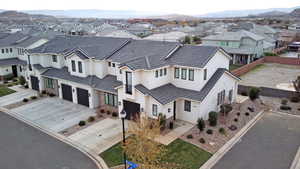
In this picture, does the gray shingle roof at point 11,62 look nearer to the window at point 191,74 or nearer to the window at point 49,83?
the window at point 49,83

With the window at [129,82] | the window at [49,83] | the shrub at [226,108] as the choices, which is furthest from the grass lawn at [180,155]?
the window at [49,83]

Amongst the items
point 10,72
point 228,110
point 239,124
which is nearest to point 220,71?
point 228,110

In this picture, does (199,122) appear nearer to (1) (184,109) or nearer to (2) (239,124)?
(1) (184,109)

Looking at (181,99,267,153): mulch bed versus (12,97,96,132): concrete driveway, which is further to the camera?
(12,97,96,132): concrete driveway

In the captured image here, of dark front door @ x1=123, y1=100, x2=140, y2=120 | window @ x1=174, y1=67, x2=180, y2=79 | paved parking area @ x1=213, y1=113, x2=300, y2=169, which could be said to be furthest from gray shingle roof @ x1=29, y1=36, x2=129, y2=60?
paved parking area @ x1=213, y1=113, x2=300, y2=169

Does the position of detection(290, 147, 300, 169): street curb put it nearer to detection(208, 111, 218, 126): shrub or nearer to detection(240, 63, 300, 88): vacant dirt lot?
detection(208, 111, 218, 126): shrub
